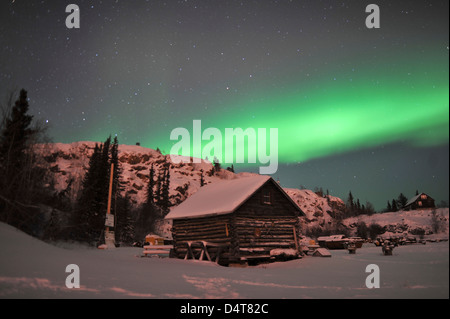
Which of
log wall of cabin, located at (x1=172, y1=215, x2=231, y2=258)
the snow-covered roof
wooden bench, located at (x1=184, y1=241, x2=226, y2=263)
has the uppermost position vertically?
the snow-covered roof

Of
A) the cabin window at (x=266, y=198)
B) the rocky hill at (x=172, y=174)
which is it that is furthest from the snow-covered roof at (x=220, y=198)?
the rocky hill at (x=172, y=174)

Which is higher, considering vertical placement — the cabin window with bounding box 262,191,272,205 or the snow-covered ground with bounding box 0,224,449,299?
the cabin window with bounding box 262,191,272,205

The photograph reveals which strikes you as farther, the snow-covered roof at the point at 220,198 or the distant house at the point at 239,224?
the snow-covered roof at the point at 220,198

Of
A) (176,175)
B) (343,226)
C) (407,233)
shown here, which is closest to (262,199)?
(407,233)

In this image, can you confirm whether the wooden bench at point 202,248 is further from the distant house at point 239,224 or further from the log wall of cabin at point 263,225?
the log wall of cabin at point 263,225

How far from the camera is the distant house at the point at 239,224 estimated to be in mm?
19406

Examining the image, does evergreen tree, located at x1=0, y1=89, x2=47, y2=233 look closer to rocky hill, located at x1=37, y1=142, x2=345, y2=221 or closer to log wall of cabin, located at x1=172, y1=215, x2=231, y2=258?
log wall of cabin, located at x1=172, y1=215, x2=231, y2=258

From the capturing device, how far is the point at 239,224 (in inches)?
772

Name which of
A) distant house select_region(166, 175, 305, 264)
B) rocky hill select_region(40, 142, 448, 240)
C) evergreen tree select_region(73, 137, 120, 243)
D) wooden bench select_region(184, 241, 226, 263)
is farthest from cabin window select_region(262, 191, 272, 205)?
rocky hill select_region(40, 142, 448, 240)

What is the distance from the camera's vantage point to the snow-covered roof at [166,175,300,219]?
19578 millimetres

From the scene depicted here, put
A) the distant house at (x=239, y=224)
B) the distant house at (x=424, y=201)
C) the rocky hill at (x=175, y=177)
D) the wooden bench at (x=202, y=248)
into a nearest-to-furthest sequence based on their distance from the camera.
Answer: the distant house at (x=424, y=201)
the wooden bench at (x=202, y=248)
the distant house at (x=239, y=224)
the rocky hill at (x=175, y=177)

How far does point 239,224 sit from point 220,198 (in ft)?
9.44
